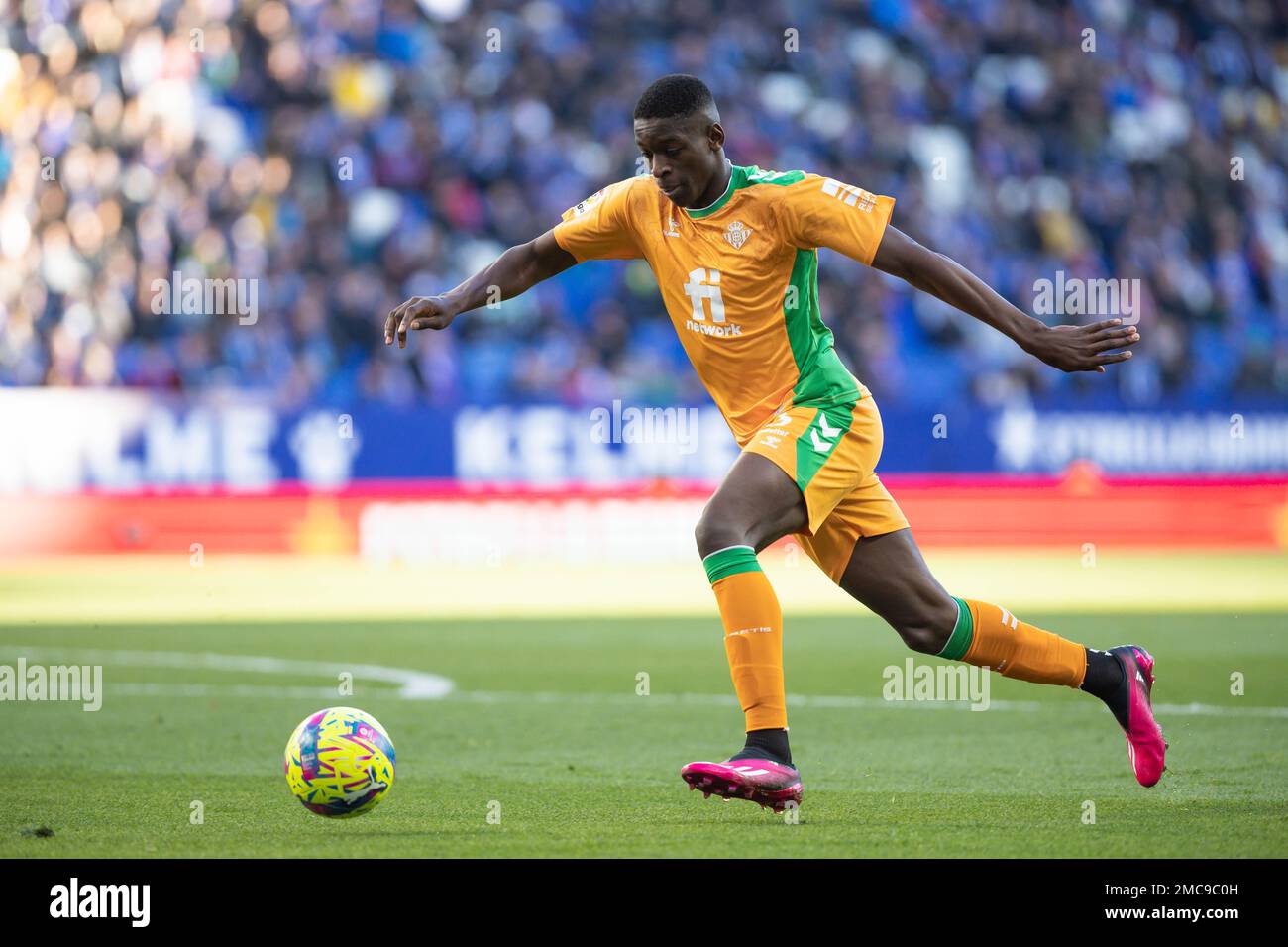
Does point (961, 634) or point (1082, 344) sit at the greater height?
point (1082, 344)

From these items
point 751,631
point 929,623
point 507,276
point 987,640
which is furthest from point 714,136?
point 987,640

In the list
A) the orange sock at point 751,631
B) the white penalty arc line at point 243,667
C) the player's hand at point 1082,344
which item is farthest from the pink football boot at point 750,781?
the white penalty arc line at point 243,667

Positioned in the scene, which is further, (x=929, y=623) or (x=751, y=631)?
(x=929, y=623)

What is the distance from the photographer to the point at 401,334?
244 inches

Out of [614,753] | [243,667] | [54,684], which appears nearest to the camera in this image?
[614,753]

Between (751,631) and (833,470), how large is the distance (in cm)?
62

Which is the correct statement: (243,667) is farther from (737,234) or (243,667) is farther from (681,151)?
(681,151)

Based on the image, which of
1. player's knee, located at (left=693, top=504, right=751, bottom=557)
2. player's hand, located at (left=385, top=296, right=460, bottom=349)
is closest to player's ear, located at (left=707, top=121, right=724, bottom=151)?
player's hand, located at (left=385, top=296, right=460, bottom=349)

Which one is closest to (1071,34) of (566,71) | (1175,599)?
(566,71)

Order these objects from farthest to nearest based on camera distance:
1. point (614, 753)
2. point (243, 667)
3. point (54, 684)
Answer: point (243, 667), point (54, 684), point (614, 753)

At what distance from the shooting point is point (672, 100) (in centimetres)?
594

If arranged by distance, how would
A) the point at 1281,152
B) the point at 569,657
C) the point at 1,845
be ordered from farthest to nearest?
the point at 1281,152 < the point at 569,657 < the point at 1,845
